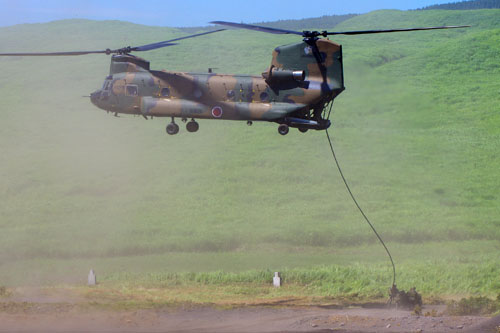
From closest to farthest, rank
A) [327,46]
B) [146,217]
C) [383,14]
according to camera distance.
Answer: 1. [327,46]
2. [146,217]
3. [383,14]

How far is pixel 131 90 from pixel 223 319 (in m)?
18.0

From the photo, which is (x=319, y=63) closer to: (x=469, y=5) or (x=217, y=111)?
(x=217, y=111)

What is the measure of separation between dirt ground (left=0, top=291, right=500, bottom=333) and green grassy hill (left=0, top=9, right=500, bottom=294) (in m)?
9.87

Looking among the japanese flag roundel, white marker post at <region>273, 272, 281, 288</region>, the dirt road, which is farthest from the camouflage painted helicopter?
white marker post at <region>273, 272, 281, 288</region>

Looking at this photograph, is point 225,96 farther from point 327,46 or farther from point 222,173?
point 222,173

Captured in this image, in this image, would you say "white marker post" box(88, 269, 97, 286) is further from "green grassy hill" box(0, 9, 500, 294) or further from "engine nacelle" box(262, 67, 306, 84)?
"engine nacelle" box(262, 67, 306, 84)

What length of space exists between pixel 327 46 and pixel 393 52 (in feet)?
295

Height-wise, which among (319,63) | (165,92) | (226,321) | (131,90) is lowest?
(226,321)

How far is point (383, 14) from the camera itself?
484 ft

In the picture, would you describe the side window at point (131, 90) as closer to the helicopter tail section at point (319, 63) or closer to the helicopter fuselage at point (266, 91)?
the helicopter fuselage at point (266, 91)

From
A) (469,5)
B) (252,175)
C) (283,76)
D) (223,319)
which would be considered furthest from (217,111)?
(469,5)

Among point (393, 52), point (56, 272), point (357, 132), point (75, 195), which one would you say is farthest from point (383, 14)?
point (56, 272)

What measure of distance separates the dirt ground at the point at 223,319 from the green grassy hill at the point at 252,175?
987 cm

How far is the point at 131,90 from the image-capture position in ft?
103
